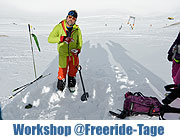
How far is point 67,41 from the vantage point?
10.8ft

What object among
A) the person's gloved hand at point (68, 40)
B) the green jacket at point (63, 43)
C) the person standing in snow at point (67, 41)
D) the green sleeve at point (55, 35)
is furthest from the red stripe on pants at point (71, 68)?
the green sleeve at point (55, 35)

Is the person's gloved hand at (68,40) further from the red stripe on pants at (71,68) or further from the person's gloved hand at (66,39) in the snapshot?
the red stripe on pants at (71,68)

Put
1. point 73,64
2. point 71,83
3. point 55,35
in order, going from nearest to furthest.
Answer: point 55,35 → point 73,64 → point 71,83

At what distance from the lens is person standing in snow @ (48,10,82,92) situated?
3.27m

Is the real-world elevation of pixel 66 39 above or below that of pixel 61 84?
above

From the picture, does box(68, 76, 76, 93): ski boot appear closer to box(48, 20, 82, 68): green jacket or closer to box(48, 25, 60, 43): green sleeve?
box(48, 20, 82, 68): green jacket

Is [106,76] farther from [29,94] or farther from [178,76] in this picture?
[178,76]

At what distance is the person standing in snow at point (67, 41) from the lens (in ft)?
10.7

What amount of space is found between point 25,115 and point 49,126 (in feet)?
3.87

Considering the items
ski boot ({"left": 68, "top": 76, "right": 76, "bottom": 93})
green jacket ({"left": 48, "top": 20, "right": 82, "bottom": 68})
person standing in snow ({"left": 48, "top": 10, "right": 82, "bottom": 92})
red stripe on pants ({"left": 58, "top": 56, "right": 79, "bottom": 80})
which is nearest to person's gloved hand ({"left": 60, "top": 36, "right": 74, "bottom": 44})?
person standing in snow ({"left": 48, "top": 10, "right": 82, "bottom": 92})

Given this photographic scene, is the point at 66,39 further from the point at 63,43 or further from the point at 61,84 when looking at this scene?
the point at 61,84

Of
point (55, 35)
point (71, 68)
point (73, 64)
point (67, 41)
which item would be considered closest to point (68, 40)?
point (67, 41)

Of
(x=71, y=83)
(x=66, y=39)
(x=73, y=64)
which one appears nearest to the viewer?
(x=66, y=39)

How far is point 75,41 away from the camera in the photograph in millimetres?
3498
